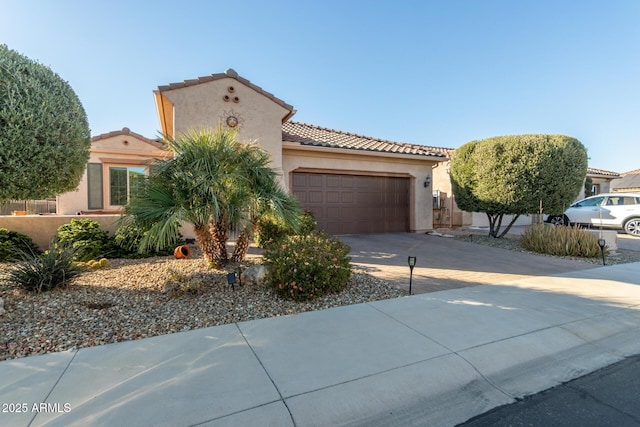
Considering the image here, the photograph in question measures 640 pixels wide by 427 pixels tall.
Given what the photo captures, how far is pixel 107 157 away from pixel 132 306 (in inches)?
419

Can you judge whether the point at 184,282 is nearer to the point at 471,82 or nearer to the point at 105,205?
the point at 105,205

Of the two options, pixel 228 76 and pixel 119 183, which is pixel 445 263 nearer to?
pixel 228 76

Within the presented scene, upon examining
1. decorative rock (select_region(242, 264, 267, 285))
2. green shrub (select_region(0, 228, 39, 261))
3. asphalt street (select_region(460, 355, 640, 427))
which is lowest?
asphalt street (select_region(460, 355, 640, 427))

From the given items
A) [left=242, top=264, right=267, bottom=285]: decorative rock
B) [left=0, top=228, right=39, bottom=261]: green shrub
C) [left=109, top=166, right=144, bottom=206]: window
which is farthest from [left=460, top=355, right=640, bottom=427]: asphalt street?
[left=109, top=166, right=144, bottom=206]: window

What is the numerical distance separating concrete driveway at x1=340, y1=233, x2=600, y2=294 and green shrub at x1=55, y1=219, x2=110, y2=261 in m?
6.50

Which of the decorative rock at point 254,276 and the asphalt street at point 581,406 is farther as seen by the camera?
the decorative rock at point 254,276

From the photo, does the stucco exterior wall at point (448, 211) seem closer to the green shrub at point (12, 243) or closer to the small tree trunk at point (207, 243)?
the small tree trunk at point (207, 243)

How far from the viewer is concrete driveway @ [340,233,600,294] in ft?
20.2

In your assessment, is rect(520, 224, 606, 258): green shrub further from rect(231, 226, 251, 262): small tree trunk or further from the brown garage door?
rect(231, 226, 251, 262): small tree trunk

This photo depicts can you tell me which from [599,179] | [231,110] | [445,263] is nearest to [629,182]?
[599,179]

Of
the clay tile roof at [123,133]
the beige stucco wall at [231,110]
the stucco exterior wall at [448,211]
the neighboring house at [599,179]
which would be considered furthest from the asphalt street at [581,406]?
the neighboring house at [599,179]

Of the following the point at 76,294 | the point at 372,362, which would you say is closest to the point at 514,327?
the point at 372,362

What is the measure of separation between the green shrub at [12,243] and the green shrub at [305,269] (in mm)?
6555

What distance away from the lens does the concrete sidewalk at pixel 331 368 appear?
2.35 m
